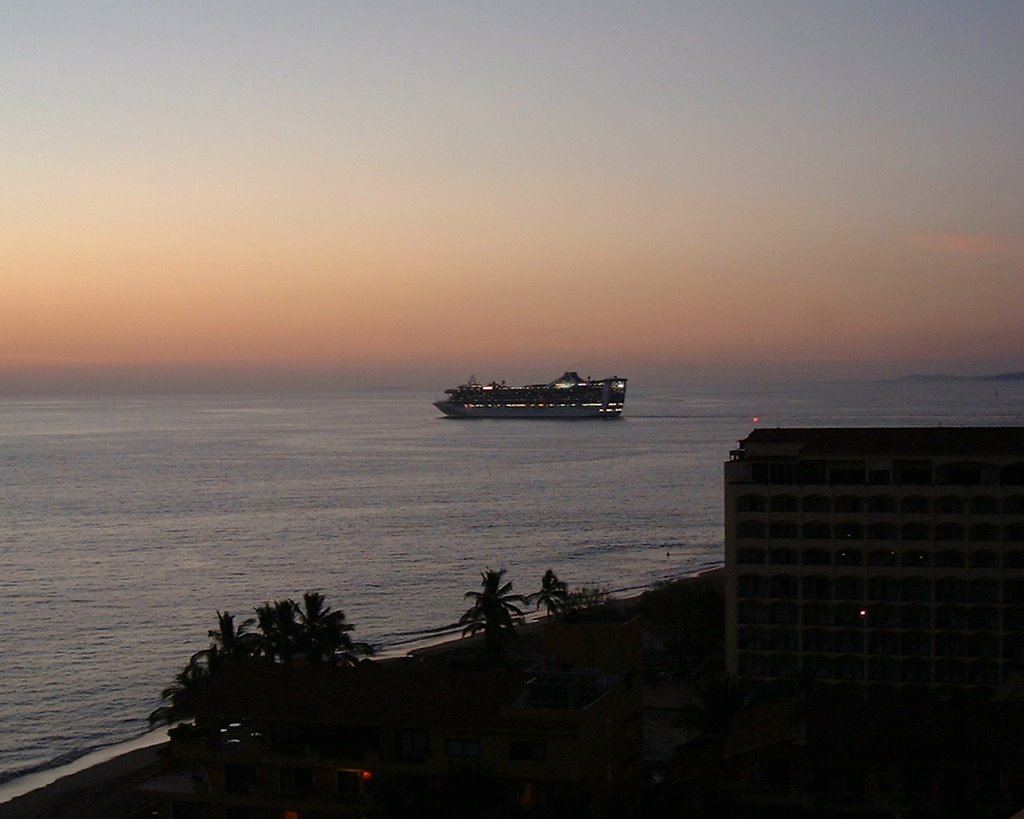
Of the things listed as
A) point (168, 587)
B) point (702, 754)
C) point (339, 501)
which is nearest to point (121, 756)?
point (702, 754)

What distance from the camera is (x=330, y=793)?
2495 cm

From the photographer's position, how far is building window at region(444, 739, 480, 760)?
79.3 ft

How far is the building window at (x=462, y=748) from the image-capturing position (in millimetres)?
24156

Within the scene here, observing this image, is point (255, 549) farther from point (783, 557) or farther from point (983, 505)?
point (983, 505)

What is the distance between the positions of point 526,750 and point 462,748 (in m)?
1.26

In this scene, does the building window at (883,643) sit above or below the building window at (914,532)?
below

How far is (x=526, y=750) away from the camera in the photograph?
24.0 metres

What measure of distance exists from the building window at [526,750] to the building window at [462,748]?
2.23ft

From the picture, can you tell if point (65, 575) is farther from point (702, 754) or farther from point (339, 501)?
point (702, 754)

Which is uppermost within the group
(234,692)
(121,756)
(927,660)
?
(234,692)

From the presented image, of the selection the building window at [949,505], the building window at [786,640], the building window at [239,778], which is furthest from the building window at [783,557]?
the building window at [239,778]

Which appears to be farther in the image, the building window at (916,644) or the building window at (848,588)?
the building window at (848,588)

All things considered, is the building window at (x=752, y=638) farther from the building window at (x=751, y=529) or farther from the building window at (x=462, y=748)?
the building window at (x=462, y=748)

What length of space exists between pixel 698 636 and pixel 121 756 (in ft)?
75.3
